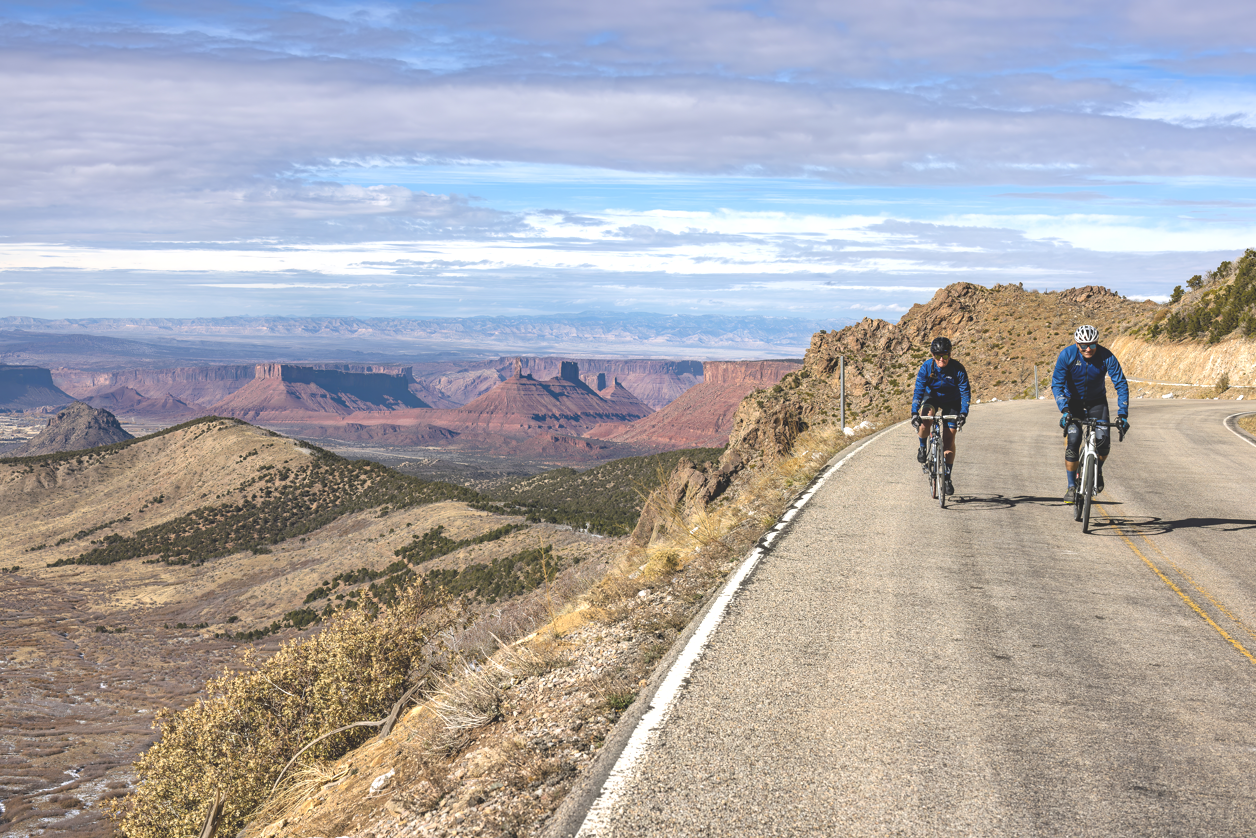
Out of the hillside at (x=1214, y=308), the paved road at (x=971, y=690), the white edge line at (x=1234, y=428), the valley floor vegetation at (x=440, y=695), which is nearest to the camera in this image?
the paved road at (x=971, y=690)

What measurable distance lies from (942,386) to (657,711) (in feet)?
24.3

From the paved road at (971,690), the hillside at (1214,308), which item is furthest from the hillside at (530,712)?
the hillside at (1214,308)

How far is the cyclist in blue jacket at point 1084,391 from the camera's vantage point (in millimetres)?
9180

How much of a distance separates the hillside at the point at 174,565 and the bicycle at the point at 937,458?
424 inches

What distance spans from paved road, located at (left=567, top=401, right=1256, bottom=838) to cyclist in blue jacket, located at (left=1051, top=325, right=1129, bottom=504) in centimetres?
103

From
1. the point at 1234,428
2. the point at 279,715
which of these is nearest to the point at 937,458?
the point at 279,715

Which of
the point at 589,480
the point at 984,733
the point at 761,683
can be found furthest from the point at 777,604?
the point at 589,480

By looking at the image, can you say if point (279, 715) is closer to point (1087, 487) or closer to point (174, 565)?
point (1087, 487)

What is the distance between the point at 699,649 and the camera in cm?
568

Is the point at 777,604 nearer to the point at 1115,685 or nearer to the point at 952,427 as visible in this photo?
the point at 1115,685

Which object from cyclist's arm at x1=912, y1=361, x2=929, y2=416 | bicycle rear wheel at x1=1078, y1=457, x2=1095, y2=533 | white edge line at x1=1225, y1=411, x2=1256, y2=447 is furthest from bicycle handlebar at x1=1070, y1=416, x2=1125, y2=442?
white edge line at x1=1225, y1=411, x2=1256, y2=447

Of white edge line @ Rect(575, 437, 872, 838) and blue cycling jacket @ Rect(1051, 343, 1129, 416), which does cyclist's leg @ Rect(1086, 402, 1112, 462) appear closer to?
blue cycling jacket @ Rect(1051, 343, 1129, 416)

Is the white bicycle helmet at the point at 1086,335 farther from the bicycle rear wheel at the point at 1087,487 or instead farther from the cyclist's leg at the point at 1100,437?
the bicycle rear wheel at the point at 1087,487

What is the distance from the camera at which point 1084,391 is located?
934cm
